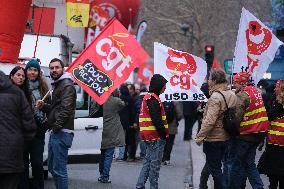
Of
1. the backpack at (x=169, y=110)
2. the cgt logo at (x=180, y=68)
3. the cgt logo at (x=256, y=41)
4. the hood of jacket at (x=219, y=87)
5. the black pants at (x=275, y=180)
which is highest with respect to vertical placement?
the cgt logo at (x=256, y=41)

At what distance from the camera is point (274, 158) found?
942 centimetres

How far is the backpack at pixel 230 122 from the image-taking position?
9.51 m

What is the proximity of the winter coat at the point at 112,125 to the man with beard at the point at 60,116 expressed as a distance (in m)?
2.91

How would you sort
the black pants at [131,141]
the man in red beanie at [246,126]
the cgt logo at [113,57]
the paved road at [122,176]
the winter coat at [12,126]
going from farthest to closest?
the black pants at [131,141] < the paved road at [122,176] < the cgt logo at [113,57] < the man in red beanie at [246,126] < the winter coat at [12,126]

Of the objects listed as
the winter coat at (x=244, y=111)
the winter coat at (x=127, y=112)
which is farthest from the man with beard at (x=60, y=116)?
the winter coat at (x=127, y=112)

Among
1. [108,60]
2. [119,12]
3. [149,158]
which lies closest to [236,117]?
[149,158]

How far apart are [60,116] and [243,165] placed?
8.19ft

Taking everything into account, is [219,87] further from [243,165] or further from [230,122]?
[243,165]

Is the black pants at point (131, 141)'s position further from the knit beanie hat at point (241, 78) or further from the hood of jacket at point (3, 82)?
the hood of jacket at point (3, 82)

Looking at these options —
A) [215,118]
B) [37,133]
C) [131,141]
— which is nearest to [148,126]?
[215,118]

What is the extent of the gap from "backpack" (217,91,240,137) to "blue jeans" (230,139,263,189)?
0.30 m

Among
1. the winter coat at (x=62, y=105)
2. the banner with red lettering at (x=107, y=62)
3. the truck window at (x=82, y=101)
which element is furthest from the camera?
the truck window at (x=82, y=101)

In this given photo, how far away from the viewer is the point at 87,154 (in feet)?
42.3

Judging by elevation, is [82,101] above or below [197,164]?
above
